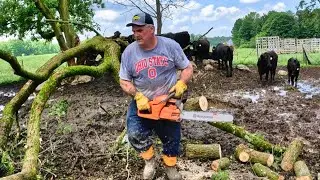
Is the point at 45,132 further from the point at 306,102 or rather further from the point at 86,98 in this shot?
the point at 306,102

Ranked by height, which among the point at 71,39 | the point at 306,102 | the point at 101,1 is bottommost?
the point at 306,102

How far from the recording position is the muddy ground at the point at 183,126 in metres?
6.05

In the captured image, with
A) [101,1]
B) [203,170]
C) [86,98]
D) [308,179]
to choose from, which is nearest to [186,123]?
[203,170]

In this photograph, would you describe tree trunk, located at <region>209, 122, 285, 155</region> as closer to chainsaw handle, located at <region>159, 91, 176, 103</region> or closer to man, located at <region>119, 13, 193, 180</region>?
man, located at <region>119, 13, 193, 180</region>

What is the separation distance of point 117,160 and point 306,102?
6651 millimetres

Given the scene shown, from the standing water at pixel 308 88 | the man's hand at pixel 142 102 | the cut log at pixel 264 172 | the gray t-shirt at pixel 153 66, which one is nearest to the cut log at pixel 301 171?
the cut log at pixel 264 172

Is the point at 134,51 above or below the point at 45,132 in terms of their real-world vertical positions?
above

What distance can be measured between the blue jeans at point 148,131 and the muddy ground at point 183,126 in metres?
0.43

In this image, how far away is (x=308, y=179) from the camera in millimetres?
5531

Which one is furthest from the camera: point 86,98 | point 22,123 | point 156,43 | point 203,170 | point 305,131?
point 86,98

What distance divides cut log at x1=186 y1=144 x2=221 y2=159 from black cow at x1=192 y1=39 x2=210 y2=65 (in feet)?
37.9

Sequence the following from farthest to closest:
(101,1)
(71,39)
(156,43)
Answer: (101,1), (71,39), (156,43)

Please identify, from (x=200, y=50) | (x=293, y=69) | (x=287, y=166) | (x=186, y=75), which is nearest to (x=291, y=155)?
(x=287, y=166)

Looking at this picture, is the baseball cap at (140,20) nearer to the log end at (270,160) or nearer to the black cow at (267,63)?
the log end at (270,160)
